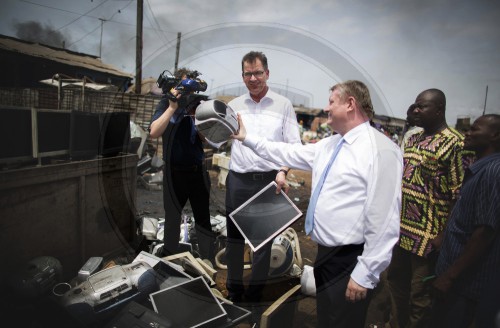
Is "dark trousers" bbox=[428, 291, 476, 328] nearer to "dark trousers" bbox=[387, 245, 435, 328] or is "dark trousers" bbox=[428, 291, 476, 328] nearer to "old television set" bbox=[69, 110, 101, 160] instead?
"dark trousers" bbox=[387, 245, 435, 328]

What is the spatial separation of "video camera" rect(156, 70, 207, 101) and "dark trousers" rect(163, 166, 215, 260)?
29.8 inches

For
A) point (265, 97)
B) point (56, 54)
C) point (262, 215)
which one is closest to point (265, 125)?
point (265, 97)

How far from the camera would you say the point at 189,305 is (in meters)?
1.90

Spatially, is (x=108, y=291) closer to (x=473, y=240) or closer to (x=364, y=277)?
(x=364, y=277)

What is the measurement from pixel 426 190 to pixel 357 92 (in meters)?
1.10

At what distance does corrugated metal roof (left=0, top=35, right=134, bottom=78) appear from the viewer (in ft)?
34.5

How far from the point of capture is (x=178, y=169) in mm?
2682

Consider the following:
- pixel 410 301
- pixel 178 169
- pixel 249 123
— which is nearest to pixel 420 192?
pixel 410 301

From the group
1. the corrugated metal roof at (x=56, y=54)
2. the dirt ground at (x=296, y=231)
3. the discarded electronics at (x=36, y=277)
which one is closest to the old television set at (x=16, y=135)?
the discarded electronics at (x=36, y=277)

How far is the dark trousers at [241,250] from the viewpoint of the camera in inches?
96.0

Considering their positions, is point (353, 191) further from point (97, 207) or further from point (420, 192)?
point (97, 207)

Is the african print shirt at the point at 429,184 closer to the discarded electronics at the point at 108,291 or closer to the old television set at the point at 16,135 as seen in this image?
the discarded electronics at the point at 108,291

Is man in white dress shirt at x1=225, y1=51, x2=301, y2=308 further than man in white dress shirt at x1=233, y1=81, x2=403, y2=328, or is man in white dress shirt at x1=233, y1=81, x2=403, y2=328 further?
man in white dress shirt at x1=225, y1=51, x2=301, y2=308

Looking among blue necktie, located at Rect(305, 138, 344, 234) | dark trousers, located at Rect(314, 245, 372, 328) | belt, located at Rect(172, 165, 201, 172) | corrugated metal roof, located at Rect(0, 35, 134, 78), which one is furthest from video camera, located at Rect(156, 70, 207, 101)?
corrugated metal roof, located at Rect(0, 35, 134, 78)
